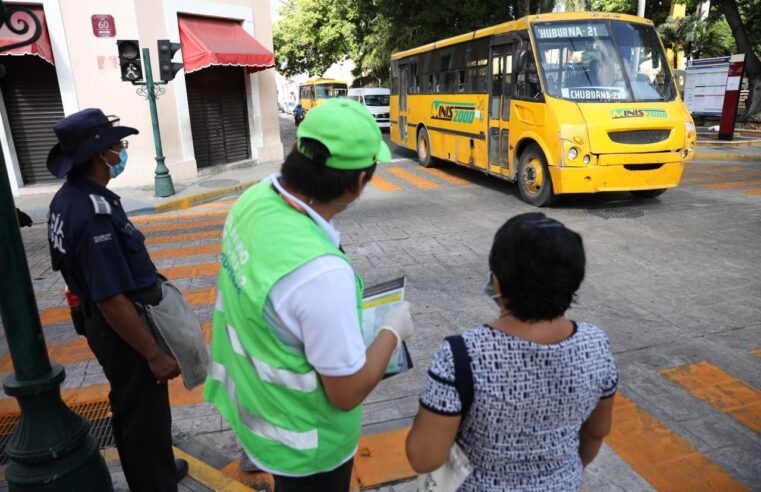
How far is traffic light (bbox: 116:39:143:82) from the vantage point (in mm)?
10430

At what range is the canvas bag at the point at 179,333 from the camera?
2316mm

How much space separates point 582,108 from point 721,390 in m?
5.67

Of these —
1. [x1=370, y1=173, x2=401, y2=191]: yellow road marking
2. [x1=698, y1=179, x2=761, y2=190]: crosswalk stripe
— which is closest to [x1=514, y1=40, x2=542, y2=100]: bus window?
[x1=370, y1=173, x2=401, y2=191]: yellow road marking

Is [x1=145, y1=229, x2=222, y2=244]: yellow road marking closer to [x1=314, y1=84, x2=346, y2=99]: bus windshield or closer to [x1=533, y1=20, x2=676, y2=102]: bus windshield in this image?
[x1=533, y1=20, x2=676, y2=102]: bus windshield

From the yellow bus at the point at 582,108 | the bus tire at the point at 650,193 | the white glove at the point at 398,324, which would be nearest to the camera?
the white glove at the point at 398,324

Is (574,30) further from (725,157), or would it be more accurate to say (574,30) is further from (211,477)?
(211,477)

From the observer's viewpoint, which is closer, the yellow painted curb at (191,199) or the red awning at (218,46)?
the yellow painted curb at (191,199)

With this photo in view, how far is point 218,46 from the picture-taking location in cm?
1391

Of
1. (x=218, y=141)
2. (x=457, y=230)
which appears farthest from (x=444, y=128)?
(x=218, y=141)

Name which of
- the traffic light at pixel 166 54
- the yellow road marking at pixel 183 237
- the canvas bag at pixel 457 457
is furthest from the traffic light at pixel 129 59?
the canvas bag at pixel 457 457

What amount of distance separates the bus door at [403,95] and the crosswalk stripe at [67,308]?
11.2 m

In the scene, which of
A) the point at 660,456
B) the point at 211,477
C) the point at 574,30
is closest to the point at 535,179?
the point at 574,30

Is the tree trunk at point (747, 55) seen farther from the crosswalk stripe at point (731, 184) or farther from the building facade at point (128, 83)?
the building facade at point (128, 83)

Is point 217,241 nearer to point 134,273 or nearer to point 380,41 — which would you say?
point 134,273
